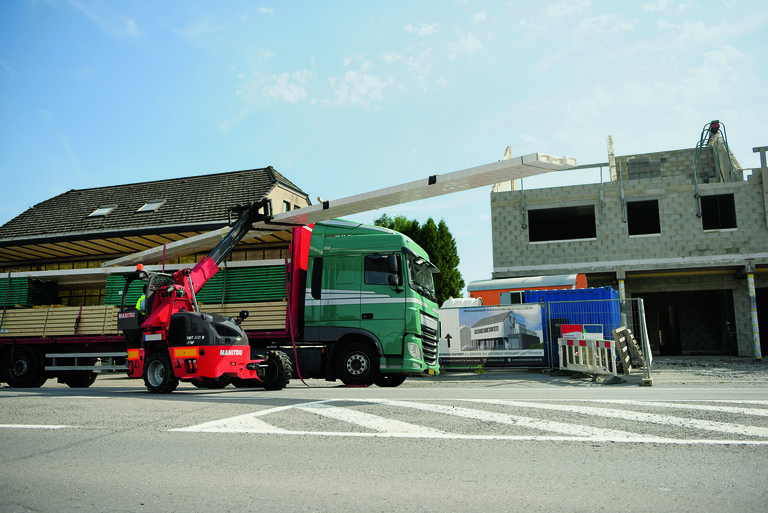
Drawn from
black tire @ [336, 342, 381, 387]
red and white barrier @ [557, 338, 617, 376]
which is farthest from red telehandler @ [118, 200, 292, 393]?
red and white barrier @ [557, 338, 617, 376]

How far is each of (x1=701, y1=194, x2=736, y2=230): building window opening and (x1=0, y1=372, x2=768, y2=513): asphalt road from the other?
21.0 meters

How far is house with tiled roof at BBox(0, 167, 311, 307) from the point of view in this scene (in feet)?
48.8

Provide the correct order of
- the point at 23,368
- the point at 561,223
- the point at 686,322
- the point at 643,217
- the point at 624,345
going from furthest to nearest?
1. the point at 686,322
2. the point at 561,223
3. the point at 643,217
4. the point at 624,345
5. the point at 23,368

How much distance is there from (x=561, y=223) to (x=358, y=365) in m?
20.0

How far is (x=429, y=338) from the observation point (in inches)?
496

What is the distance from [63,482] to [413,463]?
2.54 metres

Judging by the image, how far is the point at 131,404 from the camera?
870cm

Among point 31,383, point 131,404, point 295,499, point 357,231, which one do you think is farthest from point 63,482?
point 31,383

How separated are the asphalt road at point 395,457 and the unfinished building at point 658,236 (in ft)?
63.0

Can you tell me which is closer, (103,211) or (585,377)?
(585,377)

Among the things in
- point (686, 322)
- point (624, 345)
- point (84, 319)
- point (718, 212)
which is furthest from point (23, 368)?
point (686, 322)

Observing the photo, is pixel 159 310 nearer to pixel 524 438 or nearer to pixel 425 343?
pixel 425 343

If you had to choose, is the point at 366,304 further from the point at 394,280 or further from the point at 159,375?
the point at 159,375

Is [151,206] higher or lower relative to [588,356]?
higher
